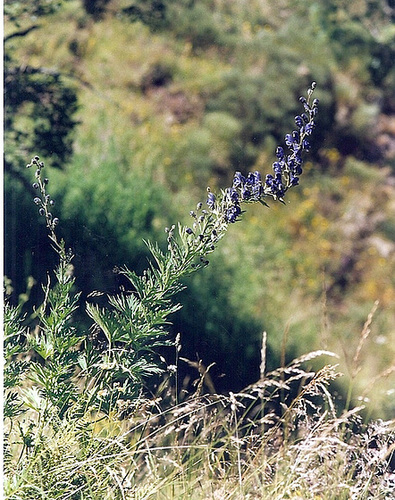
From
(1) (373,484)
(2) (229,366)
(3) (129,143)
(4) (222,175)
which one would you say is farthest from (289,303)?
(1) (373,484)

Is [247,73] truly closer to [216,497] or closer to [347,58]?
[347,58]

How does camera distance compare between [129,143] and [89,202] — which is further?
[129,143]

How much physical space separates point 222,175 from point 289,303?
3.90 ft

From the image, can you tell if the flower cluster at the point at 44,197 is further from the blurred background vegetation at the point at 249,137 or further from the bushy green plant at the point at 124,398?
the blurred background vegetation at the point at 249,137

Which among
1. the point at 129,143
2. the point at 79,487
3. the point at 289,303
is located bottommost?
the point at 289,303

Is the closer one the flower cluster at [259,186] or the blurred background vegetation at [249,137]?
the flower cluster at [259,186]

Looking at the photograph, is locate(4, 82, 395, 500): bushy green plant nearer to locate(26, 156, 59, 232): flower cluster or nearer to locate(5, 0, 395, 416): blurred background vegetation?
locate(26, 156, 59, 232): flower cluster

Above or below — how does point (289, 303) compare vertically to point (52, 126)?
below

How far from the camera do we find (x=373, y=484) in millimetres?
1657

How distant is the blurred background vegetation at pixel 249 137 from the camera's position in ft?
14.6

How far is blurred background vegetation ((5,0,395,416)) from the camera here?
14.6ft

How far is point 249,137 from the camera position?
19.0 ft

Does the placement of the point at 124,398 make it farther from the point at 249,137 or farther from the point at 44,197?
the point at 249,137

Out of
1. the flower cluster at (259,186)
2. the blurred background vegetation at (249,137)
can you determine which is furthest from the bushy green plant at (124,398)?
the blurred background vegetation at (249,137)
